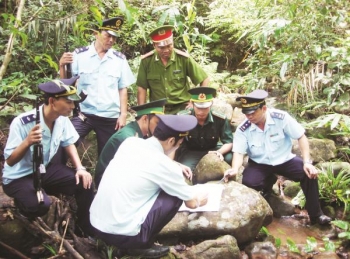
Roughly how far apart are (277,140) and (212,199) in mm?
1177

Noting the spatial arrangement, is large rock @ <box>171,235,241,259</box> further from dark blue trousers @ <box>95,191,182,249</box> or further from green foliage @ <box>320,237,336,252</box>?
green foliage @ <box>320,237,336,252</box>

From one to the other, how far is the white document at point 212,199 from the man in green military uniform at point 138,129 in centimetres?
96

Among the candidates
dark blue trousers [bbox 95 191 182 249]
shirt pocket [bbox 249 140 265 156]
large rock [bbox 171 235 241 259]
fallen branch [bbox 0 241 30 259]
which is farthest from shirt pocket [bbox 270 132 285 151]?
fallen branch [bbox 0 241 30 259]

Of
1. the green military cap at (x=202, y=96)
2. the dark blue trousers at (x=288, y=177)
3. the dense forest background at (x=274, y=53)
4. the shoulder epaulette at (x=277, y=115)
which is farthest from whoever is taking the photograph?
the dense forest background at (x=274, y=53)

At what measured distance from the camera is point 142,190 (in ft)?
9.75

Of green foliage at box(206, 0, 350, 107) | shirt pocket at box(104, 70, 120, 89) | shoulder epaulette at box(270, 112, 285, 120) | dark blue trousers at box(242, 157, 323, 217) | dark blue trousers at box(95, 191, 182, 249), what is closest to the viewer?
dark blue trousers at box(95, 191, 182, 249)

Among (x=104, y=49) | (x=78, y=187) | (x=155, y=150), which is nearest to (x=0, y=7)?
(x=104, y=49)

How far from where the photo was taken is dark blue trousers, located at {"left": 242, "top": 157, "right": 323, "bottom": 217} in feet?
13.8

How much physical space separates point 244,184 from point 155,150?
6.24 ft

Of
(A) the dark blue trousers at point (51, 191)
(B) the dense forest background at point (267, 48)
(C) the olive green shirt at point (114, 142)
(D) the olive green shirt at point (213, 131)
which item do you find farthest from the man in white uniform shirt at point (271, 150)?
A: (A) the dark blue trousers at point (51, 191)

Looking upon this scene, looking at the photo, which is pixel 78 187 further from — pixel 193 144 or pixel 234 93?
pixel 234 93

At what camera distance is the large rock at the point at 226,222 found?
3.80m

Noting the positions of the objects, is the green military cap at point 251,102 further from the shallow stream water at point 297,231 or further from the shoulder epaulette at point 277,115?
the shallow stream water at point 297,231

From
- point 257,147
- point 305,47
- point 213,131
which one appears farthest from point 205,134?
point 305,47
